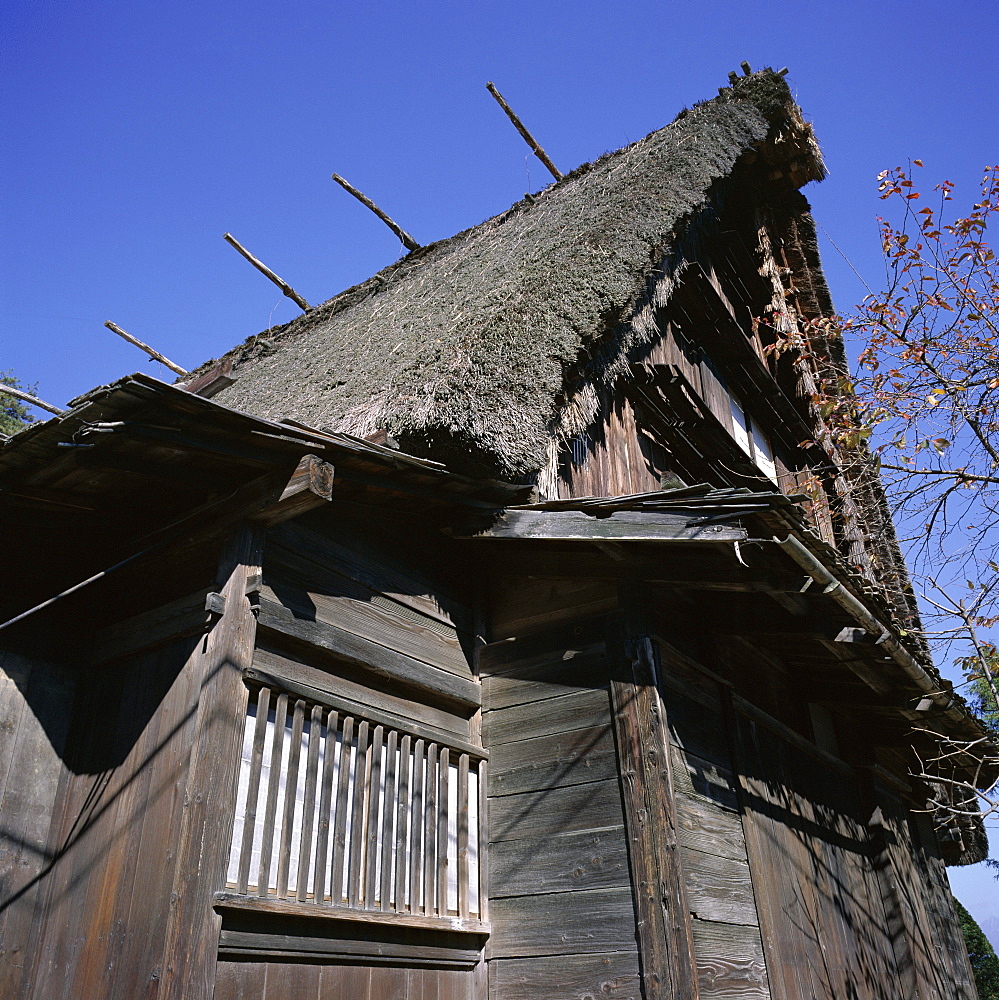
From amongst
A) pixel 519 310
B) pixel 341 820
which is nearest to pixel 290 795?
pixel 341 820

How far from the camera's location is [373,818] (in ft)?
10.7

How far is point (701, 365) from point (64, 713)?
5636mm

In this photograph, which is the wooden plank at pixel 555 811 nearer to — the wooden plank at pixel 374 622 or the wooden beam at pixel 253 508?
the wooden plank at pixel 374 622

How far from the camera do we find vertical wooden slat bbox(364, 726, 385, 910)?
3.15 m

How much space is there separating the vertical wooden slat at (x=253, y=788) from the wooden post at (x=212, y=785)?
0.37 feet

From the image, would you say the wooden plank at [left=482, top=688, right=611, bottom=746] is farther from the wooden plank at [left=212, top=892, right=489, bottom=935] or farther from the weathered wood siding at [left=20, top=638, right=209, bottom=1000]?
the weathered wood siding at [left=20, top=638, right=209, bottom=1000]

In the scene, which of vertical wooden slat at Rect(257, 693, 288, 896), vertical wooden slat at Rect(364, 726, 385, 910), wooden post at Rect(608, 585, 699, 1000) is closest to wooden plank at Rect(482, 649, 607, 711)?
wooden post at Rect(608, 585, 699, 1000)

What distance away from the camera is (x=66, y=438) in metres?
2.67

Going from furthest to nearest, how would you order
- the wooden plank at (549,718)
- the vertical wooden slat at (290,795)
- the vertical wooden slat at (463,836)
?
1. the wooden plank at (549,718)
2. the vertical wooden slat at (463,836)
3. the vertical wooden slat at (290,795)

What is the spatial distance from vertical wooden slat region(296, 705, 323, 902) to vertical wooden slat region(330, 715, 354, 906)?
11 centimetres

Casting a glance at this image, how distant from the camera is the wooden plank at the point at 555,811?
3.43 m

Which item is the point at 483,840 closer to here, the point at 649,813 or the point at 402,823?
the point at 402,823

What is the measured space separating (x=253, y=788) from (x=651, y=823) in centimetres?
153

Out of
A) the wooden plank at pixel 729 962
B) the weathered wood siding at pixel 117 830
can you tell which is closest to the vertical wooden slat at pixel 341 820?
the weathered wood siding at pixel 117 830
